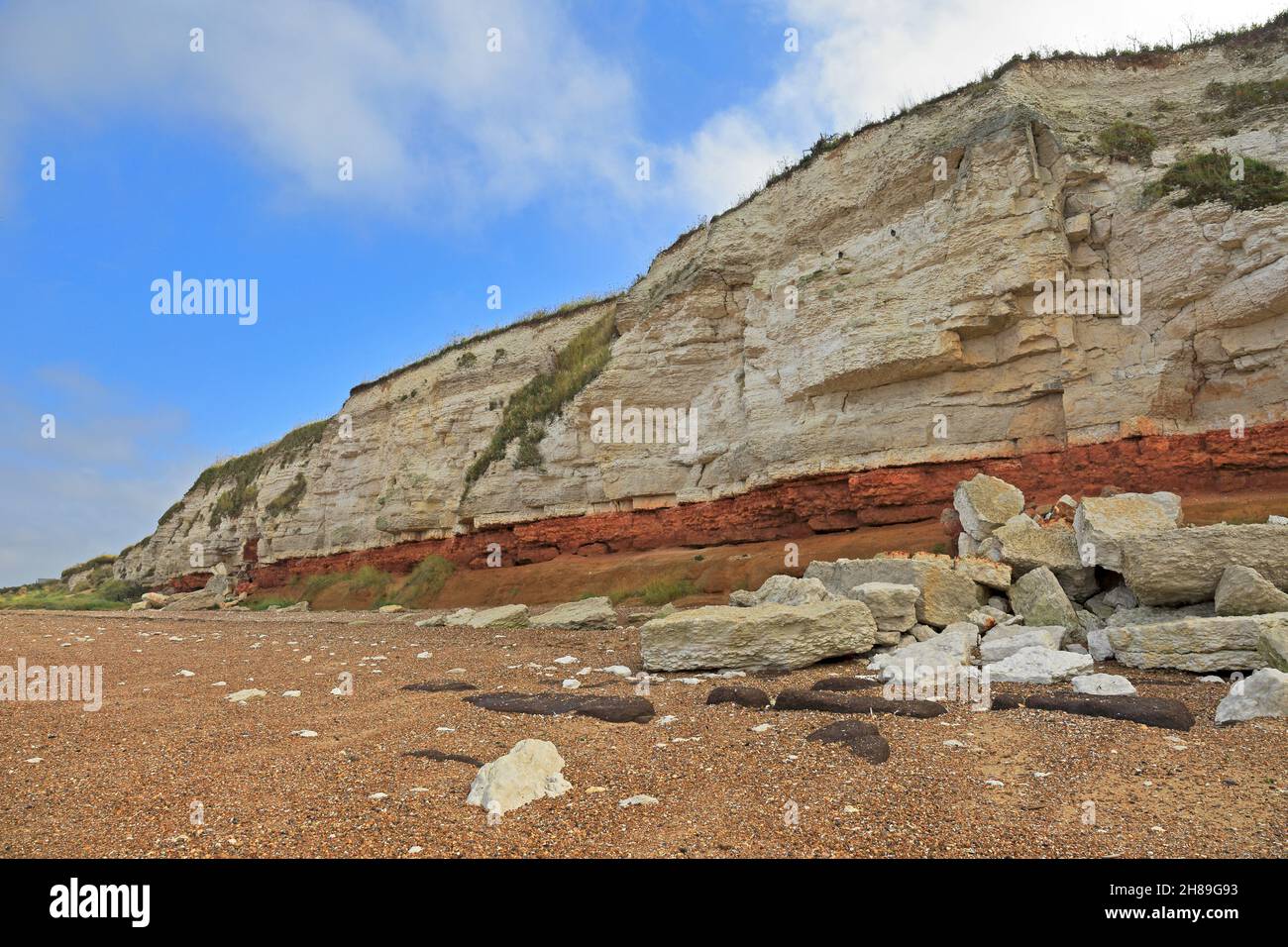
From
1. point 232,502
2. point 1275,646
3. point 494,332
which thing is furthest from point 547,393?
point 232,502

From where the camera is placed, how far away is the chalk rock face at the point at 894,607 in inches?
364

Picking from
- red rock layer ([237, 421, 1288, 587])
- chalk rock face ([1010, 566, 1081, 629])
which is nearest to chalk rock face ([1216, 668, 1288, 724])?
chalk rock face ([1010, 566, 1081, 629])

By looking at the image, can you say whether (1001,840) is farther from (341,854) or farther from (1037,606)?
(1037,606)

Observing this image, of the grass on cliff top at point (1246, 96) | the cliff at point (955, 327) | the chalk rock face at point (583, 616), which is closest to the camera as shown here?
the cliff at point (955, 327)

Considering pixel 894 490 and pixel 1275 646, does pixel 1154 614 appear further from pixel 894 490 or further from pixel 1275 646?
pixel 894 490

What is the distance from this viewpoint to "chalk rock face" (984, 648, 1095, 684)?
23.2 feet

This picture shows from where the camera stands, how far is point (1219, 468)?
12.6 m

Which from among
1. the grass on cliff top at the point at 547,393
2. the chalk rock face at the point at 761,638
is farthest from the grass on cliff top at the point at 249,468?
the chalk rock face at the point at 761,638

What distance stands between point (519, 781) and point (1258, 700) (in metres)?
5.53

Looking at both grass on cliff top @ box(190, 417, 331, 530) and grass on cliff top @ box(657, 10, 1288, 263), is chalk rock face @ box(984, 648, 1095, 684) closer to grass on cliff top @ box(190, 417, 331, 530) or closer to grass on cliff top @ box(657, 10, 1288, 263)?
grass on cliff top @ box(657, 10, 1288, 263)

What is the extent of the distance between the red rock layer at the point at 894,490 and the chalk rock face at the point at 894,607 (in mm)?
6412

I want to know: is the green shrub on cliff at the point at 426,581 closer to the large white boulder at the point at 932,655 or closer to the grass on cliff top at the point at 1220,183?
the large white boulder at the point at 932,655

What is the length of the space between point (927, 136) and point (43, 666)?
2106cm

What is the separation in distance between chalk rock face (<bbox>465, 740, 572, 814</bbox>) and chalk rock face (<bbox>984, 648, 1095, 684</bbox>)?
4930 millimetres
